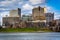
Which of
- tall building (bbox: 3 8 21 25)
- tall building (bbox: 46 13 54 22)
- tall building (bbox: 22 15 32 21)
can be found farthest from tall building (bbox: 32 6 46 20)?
tall building (bbox: 3 8 21 25)

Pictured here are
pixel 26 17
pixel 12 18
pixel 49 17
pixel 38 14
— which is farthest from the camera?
pixel 26 17

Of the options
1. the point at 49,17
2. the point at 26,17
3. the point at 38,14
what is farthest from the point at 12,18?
the point at 49,17

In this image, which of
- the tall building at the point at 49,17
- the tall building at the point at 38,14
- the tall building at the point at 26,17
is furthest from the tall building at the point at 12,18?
the tall building at the point at 49,17

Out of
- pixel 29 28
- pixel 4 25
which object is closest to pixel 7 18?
pixel 4 25

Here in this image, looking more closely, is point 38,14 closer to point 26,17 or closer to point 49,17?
point 49,17

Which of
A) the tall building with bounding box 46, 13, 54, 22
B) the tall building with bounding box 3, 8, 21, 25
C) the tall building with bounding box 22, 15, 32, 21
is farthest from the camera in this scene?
the tall building with bounding box 22, 15, 32, 21

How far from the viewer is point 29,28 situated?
36.9m

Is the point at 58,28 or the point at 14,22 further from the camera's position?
the point at 58,28

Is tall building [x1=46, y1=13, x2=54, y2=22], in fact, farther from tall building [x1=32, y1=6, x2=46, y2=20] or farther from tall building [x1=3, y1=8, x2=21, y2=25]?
tall building [x1=3, y1=8, x2=21, y2=25]

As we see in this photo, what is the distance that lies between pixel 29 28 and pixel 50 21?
316 cm

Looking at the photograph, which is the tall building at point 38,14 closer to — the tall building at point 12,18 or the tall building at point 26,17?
the tall building at point 26,17

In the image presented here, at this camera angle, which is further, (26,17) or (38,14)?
(26,17)

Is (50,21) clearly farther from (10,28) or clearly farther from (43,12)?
(10,28)

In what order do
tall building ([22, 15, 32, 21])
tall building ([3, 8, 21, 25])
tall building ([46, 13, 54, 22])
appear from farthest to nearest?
tall building ([22, 15, 32, 21]) < tall building ([46, 13, 54, 22]) < tall building ([3, 8, 21, 25])
